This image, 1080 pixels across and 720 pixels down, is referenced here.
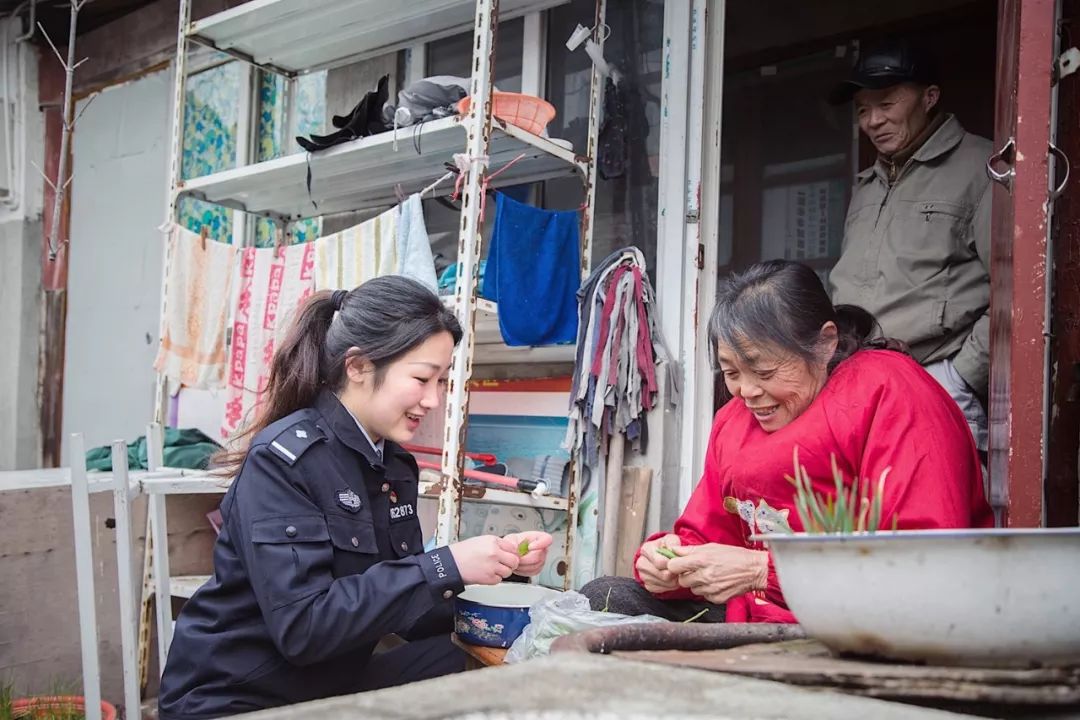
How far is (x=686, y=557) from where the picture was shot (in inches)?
87.2

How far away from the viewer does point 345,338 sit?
223 centimetres

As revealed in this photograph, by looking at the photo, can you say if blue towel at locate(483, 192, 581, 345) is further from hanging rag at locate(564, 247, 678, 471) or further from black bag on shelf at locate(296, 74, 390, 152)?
black bag on shelf at locate(296, 74, 390, 152)

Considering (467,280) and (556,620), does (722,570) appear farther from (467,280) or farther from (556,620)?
(467,280)

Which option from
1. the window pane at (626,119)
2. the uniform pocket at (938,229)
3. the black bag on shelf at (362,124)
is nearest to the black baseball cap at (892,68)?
the uniform pocket at (938,229)

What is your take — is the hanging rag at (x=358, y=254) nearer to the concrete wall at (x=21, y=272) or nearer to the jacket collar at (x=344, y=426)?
the jacket collar at (x=344, y=426)

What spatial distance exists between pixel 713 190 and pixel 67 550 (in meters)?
2.99

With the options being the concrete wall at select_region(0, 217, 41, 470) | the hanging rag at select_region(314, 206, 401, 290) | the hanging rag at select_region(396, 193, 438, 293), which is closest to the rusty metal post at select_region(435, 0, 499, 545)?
the hanging rag at select_region(396, 193, 438, 293)

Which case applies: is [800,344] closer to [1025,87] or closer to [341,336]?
[1025,87]

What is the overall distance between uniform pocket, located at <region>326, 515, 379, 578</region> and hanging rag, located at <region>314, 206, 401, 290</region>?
1.53 metres

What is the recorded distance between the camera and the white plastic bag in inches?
93.4

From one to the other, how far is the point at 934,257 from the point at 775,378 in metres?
1.28

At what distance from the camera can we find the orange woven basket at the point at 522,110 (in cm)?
350

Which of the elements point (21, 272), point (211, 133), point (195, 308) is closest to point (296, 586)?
point (195, 308)

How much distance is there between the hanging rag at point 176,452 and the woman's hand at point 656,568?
8.04 ft
